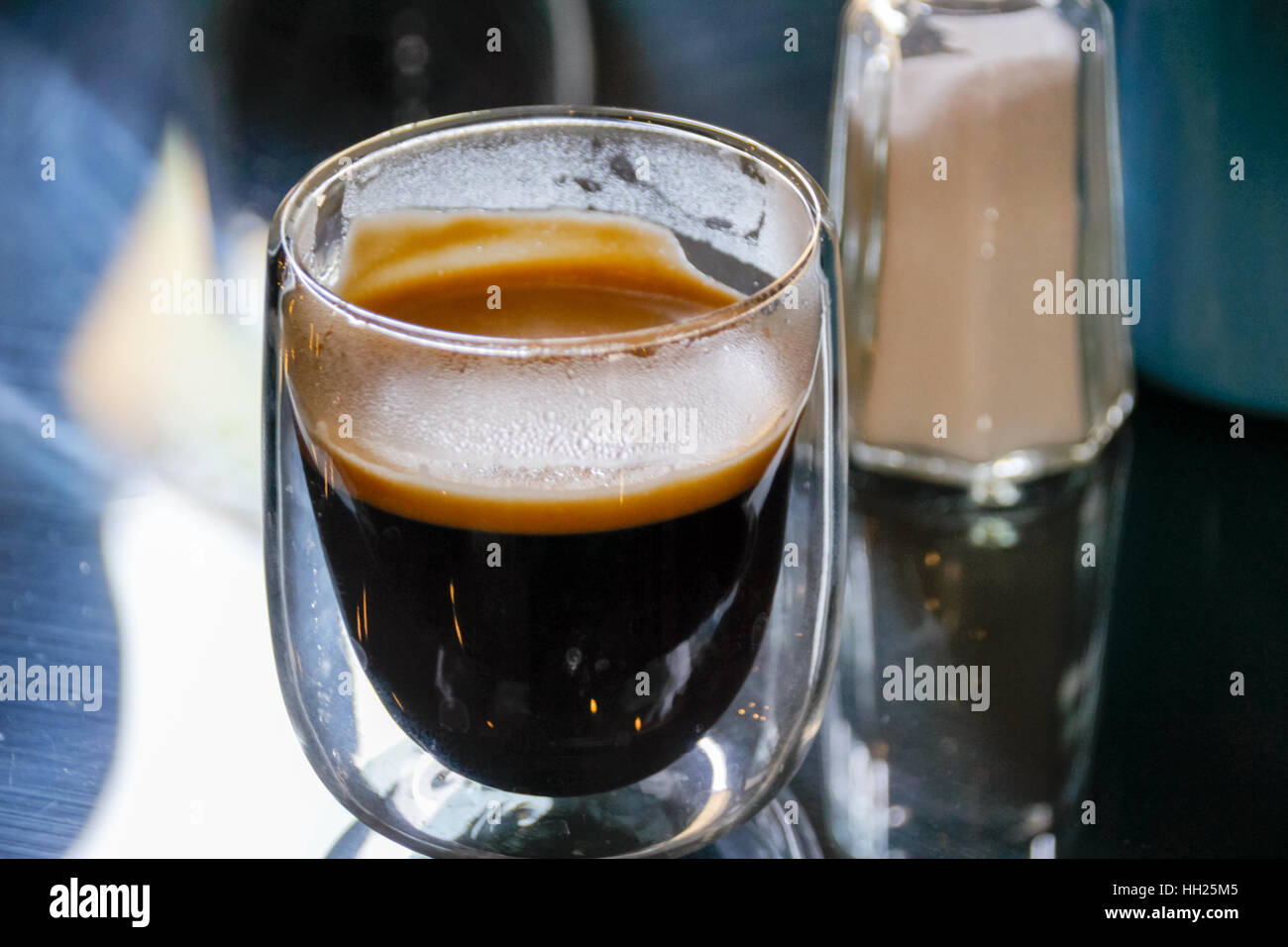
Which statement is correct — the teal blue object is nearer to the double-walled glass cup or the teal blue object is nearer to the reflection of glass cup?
the reflection of glass cup

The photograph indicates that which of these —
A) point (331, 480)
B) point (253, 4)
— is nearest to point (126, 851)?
point (331, 480)

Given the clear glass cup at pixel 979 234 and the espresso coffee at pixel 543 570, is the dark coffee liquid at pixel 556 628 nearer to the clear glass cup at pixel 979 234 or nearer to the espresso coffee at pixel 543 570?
the espresso coffee at pixel 543 570

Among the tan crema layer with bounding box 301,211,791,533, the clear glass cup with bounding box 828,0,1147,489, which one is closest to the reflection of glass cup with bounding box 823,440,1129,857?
the clear glass cup with bounding box 828,0,1147,489

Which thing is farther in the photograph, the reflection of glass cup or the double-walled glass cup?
the reflection of glass cup

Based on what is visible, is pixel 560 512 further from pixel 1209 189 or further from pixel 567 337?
pixel 1209 189

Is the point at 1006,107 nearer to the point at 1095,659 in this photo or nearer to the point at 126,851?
the point at 1095,659
